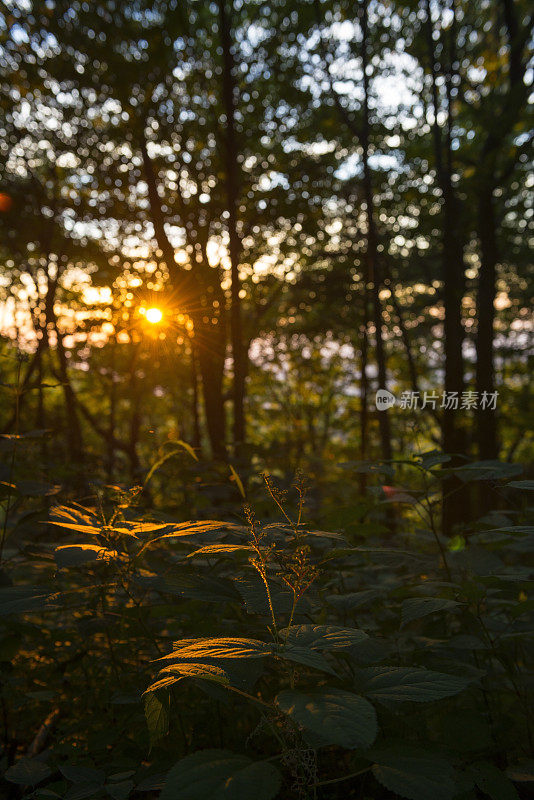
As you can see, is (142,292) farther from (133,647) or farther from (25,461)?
(133,647)

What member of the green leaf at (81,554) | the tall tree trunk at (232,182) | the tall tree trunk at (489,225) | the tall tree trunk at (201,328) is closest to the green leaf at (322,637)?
the green leaf at (81,554)

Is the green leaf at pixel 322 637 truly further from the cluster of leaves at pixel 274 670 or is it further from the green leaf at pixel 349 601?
the green leaf at pixel 349 601

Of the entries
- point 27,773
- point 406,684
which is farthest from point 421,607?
point 27,773

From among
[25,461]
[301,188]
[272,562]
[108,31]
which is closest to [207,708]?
[272,562]

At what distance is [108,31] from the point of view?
773 centimetres

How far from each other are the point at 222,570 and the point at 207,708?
52 cm

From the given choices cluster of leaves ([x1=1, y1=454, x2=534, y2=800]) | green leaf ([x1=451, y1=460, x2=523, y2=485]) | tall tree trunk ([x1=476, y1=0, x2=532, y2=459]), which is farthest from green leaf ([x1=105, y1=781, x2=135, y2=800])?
tall tree trunk ([x1=476, y1=0, x2=532, y2=459])

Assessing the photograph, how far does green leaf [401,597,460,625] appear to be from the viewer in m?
1.27

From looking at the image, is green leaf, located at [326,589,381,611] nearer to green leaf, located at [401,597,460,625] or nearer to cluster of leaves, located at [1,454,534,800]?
cluster of leaves, located at [1,454,534,800]

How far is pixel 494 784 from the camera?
4.37 ft

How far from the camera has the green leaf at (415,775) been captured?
852mm

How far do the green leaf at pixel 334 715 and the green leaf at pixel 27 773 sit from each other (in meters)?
0.98

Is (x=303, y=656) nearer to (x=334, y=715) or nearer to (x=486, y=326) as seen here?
(x=334, y=715)

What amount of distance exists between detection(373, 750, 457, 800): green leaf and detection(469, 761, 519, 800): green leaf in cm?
54
